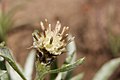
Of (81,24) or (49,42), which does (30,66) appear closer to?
(49,42)

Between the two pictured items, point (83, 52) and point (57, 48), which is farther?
point (83, 52)

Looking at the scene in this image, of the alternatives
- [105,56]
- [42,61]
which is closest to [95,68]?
[105,56]

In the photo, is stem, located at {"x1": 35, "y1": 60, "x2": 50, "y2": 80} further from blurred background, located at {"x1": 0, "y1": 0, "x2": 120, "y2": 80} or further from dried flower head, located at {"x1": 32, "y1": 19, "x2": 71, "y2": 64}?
blurred background, located at {"x1": 0, "y1": 0, "x2": 120, "y2": 80}

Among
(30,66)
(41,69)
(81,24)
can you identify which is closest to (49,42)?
(41,69)

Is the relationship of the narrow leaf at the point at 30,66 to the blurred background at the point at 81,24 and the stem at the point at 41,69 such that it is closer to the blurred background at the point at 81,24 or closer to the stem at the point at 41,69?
the stem at the point at 41,69

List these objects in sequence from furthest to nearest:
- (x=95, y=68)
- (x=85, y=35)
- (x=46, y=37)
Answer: (x=85, y=35) → (x=95, y=68) → (x=46, y=37)

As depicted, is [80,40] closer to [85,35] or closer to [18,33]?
[85,35]

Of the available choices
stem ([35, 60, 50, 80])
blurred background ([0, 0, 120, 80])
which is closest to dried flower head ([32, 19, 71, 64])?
stem ([35, 60, 50, 80])
